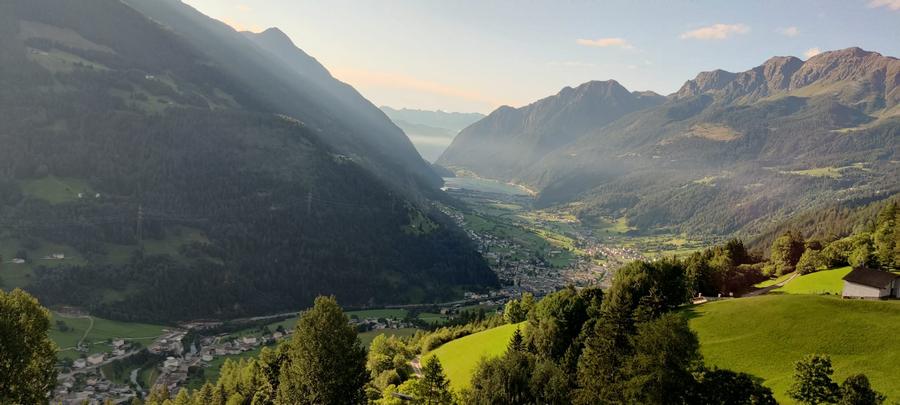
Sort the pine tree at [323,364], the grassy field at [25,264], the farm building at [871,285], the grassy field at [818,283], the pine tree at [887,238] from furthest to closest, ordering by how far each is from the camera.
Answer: the grassy field at [25,264], the pine tree at [887,238], the grassy field at [818,283], the farm building at [871,285], the pine tree at [323,364]

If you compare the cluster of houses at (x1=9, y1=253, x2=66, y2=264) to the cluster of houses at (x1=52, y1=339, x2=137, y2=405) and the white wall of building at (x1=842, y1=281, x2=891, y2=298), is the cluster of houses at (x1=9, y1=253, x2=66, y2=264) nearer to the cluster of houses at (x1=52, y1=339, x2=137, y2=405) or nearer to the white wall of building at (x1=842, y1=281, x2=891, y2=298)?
the cluster of houses at (x1=52, y1=339, x2=137, y2=405)

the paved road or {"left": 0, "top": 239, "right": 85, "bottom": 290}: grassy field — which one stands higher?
the paved road

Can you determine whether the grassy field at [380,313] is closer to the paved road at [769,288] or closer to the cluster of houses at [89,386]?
the cluster of houses at [89,386]

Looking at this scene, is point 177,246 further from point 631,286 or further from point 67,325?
point 631,286

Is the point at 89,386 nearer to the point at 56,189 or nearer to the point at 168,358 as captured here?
the point at 168,358

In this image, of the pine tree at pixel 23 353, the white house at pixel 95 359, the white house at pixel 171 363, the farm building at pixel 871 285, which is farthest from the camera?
the white house at pixel 171 363

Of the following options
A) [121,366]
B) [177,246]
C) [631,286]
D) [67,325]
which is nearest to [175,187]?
[177,246]

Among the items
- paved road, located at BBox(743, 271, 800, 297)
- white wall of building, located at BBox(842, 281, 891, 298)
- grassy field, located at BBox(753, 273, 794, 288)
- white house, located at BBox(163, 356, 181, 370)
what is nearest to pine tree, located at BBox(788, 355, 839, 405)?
white wall of building, located at BBox(842, 281, 891, 298)

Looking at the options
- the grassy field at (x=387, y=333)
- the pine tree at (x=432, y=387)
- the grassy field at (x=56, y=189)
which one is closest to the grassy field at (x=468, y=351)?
the pine tree at (x=432, y=387)

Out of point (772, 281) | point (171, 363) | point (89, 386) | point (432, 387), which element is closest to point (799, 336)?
point (432, 387)
